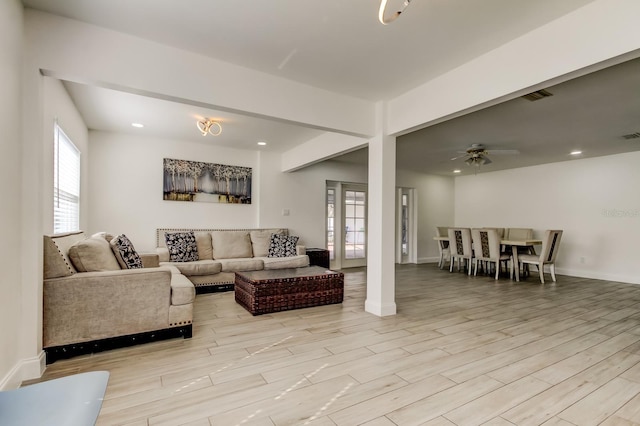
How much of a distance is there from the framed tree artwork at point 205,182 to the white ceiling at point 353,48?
3.04 ft

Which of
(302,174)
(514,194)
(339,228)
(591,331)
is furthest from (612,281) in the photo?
(302,174)

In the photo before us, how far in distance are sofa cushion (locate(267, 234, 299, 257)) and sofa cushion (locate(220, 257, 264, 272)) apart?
0.42 meters

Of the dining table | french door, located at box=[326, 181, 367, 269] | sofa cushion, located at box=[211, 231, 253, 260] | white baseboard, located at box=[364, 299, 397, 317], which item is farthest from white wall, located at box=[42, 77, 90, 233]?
the dining table

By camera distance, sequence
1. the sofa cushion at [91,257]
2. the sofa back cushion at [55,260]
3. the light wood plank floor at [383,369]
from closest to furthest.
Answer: the light wood plank floor at [383,369], the sofa back cushion at [55,260], the sofa cushion at [91,257]

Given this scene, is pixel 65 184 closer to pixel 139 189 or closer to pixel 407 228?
pixel 139 189

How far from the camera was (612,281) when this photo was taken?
5.90m

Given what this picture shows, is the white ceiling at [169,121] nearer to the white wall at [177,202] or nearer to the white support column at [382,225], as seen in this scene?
the white wall at [177,202]

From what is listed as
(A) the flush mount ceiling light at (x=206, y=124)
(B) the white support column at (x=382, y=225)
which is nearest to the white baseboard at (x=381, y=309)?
(B) the white support column at (x=382, y=225)

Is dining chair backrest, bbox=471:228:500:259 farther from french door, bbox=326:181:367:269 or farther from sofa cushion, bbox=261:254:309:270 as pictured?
sofa cushion, bbox=261:254:309:270

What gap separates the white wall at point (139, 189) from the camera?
4.74 m

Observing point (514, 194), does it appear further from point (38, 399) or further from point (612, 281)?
point (38, 399)

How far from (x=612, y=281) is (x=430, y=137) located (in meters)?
4.68

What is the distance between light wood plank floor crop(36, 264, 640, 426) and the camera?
5.77 ft

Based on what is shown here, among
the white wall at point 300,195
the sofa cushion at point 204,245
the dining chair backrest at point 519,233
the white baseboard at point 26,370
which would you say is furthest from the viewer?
the dining chair backrest at point 519,233
